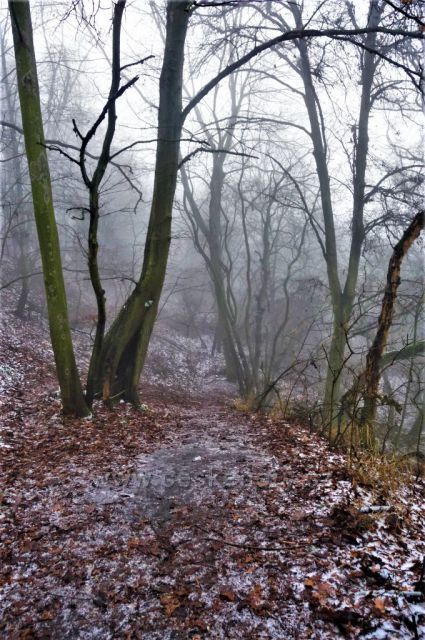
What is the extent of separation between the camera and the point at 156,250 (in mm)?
7742

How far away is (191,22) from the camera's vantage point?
9156 mm

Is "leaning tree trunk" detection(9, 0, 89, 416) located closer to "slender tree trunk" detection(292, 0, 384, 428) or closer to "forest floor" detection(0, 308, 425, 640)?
"forest floor" detection(0, 308, 425, 640)

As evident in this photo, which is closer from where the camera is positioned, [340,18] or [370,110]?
[340,18]

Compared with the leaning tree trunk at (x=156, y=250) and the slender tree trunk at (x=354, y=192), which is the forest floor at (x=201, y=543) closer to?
the leaning tree trunk at (x=156, y=250)

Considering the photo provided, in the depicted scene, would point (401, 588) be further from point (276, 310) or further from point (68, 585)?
point (276, 310)

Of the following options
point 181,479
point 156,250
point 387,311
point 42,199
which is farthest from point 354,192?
point 181,479

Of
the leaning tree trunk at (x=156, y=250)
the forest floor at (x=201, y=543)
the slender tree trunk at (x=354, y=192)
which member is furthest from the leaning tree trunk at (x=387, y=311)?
the leaning tree trunk at (x=156, y=250)

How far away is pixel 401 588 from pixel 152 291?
589 centimetres

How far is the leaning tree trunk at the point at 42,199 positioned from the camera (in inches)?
226

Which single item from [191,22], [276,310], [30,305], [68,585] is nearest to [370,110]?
[191,22]

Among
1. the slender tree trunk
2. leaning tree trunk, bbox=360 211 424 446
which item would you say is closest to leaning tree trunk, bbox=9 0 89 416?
leaning tree trunk, bbox=360 211 424 446

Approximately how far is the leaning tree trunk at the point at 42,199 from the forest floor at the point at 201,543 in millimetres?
873

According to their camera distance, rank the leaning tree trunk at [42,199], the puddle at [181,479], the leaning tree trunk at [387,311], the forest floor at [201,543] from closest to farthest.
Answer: the forest floor at [201,543] < the puddle at [181,479] < the leaning tree trunk at [42,199] < the leaning tree trunk at [387,311]

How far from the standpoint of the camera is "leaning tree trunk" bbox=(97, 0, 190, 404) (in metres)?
7.54
